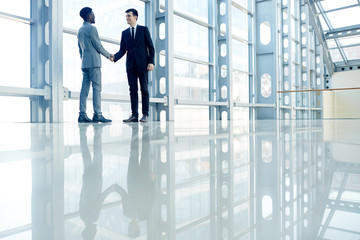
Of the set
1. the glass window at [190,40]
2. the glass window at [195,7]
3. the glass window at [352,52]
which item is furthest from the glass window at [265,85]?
the glass window at [352,52]

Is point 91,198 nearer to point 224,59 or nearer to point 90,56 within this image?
point 90,56

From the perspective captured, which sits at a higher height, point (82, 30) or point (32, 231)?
point (82, 30)

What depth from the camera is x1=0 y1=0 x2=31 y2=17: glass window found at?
479cm

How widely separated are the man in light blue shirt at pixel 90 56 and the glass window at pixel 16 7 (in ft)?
A: 3.23

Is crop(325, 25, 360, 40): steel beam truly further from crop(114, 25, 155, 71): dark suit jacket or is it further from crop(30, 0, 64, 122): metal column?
crop(30, 0, 64, 122): metal column

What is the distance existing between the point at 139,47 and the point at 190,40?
3.91 metres

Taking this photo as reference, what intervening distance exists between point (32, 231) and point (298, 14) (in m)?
17.6

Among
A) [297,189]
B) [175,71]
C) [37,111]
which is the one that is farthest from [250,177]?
[175,71]

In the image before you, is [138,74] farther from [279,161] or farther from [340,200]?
[340,200]

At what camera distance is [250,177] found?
Answer: 0.69 meters

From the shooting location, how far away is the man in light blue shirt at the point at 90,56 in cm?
477

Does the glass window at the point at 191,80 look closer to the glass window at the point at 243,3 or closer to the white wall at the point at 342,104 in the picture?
the glass window at the point at 243,3

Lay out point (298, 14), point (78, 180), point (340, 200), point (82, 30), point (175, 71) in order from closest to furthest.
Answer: point (340, 200)
point (78, 180)
point (82, 30)
point (175, 71)
point (298, 14)

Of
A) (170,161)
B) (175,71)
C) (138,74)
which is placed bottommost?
(170,161)
